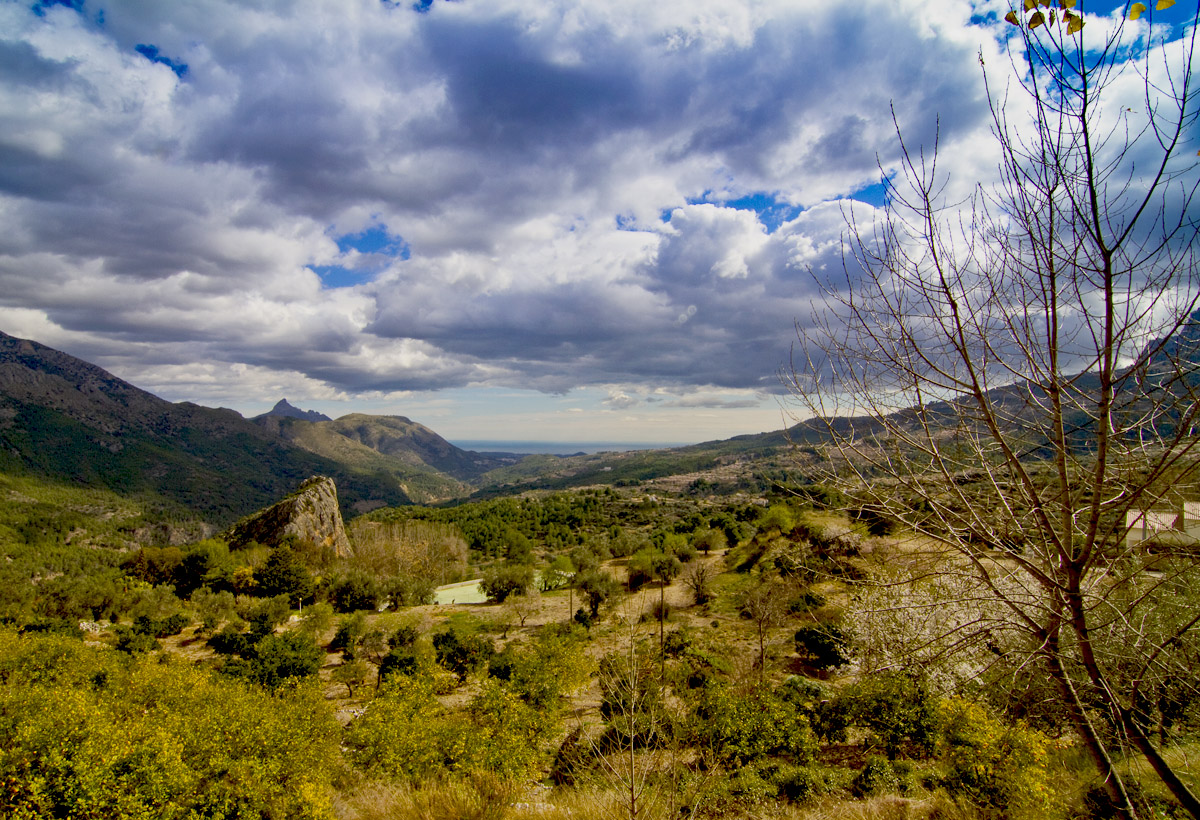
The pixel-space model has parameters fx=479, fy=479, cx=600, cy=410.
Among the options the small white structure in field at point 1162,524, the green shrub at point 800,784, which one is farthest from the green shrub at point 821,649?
the small white structure in field at point 1162,524

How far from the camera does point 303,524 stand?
180 ft

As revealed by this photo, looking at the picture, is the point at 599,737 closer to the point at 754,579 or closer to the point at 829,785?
the point at 829,785

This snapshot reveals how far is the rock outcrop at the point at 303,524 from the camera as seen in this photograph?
54.2 m

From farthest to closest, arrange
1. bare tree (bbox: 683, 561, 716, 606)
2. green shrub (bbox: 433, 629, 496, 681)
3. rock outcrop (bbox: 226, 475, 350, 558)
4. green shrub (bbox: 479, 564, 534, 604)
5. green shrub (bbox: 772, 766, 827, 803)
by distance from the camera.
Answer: rock outcrop (bbox: 226, 475, 350, 558) → green shrub (bbox: 479, 564, 534, 604) → bare tree (bbox: 683, 561, 716, 606) → green shrub (bbox: 433, 629, 496, 681) → green shrub (bbox: 772, 766, 827, 803)

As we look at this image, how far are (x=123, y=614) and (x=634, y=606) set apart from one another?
3700cm

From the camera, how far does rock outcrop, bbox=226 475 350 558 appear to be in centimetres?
5425

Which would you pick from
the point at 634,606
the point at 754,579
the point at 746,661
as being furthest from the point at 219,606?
the point at 754,579

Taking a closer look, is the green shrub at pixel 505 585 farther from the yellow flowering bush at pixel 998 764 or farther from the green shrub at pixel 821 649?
the yellow flowering bush at pixel 998 764

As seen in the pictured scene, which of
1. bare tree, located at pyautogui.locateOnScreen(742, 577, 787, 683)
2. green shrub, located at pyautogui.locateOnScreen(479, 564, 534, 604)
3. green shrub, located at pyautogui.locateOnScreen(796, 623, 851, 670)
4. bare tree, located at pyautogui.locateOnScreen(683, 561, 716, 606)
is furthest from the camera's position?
green shrub, located at pyautogui.locateOnScreen(479, 564, 534, 604)

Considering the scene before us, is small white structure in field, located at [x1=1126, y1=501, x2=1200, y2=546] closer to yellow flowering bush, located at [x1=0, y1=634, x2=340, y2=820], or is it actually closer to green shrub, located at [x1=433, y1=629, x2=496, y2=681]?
yellow flowering bush, located at [x1=0, y1=634, x2=340, y2=820]

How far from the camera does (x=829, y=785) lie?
1189cm

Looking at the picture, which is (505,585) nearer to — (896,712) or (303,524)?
(303,524)

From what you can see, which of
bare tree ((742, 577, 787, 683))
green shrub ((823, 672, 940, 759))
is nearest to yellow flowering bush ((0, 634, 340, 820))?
green shrub ((823, 672, 940, 759))

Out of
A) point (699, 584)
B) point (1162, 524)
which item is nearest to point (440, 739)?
point (1162, 524)
